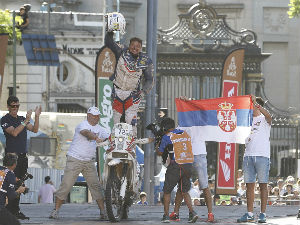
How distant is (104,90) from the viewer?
80.5 feet

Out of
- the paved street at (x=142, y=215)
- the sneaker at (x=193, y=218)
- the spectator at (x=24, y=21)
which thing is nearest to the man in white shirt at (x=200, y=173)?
the paved street at (x=142, y=215)

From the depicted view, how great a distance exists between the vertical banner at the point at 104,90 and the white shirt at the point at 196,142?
21.2 ft

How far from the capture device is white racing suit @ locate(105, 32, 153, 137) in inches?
630

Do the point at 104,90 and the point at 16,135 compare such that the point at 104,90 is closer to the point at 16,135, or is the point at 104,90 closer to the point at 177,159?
the point at 16,135

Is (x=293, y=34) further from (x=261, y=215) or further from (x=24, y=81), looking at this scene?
(x=261, y=215)

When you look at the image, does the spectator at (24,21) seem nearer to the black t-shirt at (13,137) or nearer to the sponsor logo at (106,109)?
the sponsor logo at (106,109)

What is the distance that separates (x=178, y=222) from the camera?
53.1ft

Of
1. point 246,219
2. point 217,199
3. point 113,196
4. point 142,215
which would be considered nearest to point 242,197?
point 217,199

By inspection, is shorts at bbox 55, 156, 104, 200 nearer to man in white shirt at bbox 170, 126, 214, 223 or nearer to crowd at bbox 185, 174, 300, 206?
man in white shirt at bbox 170, 126, 214, 223

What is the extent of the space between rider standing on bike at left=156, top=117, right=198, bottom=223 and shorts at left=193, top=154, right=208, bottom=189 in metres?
0.22

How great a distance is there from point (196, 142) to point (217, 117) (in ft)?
3.60

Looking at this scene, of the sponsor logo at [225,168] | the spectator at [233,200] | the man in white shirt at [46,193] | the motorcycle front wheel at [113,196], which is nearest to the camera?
the motorcycle front wheel at [113,196]

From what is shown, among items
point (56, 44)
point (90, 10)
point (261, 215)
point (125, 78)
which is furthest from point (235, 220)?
point (90, 10)

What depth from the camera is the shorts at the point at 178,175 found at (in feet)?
53.5
